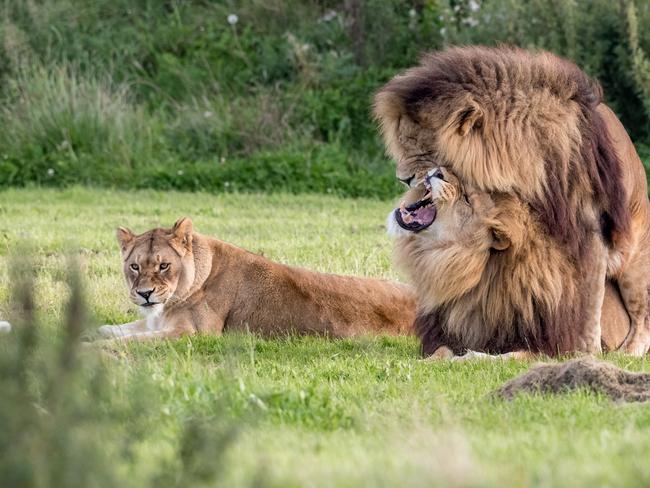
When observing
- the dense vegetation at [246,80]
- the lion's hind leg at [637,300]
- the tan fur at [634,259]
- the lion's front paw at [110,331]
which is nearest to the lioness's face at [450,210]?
the tan fur at [634,259]

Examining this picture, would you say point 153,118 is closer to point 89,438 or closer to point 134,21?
point 134,21

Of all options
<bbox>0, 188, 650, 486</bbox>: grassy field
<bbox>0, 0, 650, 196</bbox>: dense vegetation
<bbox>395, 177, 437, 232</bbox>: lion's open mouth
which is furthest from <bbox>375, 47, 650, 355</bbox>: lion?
<bbox>0, 0, 650, 196</bbox>: dense vegetation

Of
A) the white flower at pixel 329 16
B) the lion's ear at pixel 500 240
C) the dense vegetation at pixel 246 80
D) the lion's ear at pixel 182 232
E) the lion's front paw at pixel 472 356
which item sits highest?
the lion's ear at pixel 500 240

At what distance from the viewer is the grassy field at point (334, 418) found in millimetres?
3459

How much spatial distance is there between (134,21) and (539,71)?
1287 centimetres

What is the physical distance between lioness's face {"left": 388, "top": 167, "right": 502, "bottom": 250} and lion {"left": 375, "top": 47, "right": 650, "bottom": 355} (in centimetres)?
6

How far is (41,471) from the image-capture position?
2994 mm

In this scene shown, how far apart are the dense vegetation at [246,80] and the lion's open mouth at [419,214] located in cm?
829

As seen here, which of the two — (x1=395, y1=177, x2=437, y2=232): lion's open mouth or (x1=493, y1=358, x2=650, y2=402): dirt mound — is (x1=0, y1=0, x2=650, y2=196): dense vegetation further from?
(x1=493, y1=358, x2=650, y2=402): dirt mound

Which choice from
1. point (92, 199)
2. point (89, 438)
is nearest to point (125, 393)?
point (89, 438)

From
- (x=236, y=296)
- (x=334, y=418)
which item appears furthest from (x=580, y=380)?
(x=236, y=296)

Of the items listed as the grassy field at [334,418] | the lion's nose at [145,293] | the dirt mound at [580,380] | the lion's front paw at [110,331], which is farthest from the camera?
the lion's nose at [145,293]

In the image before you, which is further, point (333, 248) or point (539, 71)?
A: point (333, 248)

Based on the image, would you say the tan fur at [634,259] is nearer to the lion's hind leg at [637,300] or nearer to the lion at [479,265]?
the lion's hind leg at [637,300]
